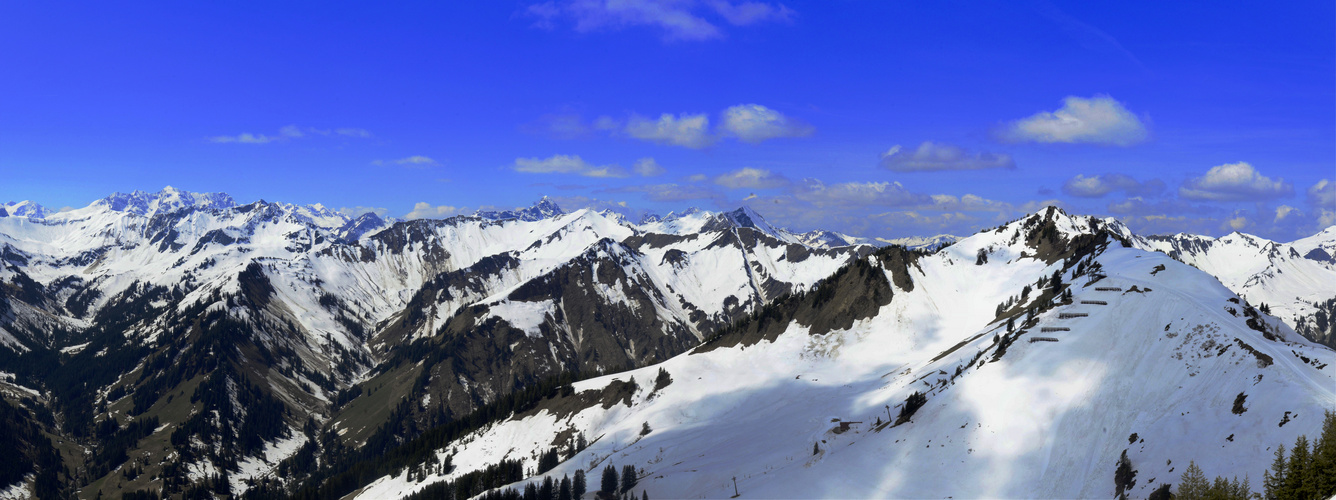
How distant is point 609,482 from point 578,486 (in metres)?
4.91

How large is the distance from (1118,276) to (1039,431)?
45.7 meters

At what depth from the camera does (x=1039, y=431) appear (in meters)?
69.4

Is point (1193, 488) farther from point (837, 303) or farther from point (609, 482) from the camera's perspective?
point (837, 303)

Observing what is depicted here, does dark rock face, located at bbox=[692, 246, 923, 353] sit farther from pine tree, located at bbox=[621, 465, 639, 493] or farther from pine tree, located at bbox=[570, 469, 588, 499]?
pine tree, located at bbox=[570, 469, 588, 499]

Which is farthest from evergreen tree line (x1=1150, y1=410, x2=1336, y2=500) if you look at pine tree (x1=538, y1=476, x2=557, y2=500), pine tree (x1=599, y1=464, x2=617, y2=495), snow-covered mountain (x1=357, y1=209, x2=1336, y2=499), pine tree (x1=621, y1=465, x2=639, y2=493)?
pine tree (x1=538, y1=476, x2=557, y2=500)

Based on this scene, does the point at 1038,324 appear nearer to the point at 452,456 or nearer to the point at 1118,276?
the point at 1118,276

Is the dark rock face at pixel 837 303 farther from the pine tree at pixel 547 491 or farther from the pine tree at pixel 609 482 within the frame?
the pine tree at pixel 547 491

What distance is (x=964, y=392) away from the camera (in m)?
82.7

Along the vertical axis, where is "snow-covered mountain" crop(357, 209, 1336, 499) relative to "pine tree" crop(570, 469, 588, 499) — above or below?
above

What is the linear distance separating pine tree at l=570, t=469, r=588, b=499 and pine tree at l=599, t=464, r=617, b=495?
9.01 feet

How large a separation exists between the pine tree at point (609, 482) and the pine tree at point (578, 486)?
2.75 metres

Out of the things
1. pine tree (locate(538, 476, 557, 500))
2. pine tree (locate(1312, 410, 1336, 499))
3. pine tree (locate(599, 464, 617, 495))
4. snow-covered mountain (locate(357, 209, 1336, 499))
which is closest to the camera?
pine tree (locate(1312, 410, 1336, 499))

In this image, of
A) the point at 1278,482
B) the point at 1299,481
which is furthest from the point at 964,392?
the point at 1299,481

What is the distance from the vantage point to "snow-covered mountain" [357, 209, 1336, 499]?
58250 mm
